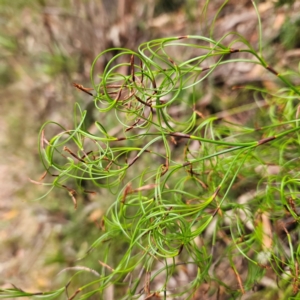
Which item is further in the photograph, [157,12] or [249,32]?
[157,12]

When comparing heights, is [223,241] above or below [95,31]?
below

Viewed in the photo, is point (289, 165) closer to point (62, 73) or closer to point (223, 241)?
point (223, 241)

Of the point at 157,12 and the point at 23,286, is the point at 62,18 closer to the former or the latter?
the point at 157,12

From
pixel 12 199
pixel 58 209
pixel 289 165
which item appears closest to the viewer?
pixel 289 165

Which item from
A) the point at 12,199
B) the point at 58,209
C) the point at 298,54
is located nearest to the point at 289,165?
the point at 298,54

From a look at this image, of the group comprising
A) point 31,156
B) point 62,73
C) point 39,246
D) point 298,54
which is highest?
point 62,73

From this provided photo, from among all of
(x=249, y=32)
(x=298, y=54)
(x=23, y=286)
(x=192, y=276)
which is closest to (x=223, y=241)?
(x=192, y=276)

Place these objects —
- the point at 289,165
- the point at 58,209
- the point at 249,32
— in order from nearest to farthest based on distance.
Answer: the point at 289,165, the point at 249,32, the point at 58,209
